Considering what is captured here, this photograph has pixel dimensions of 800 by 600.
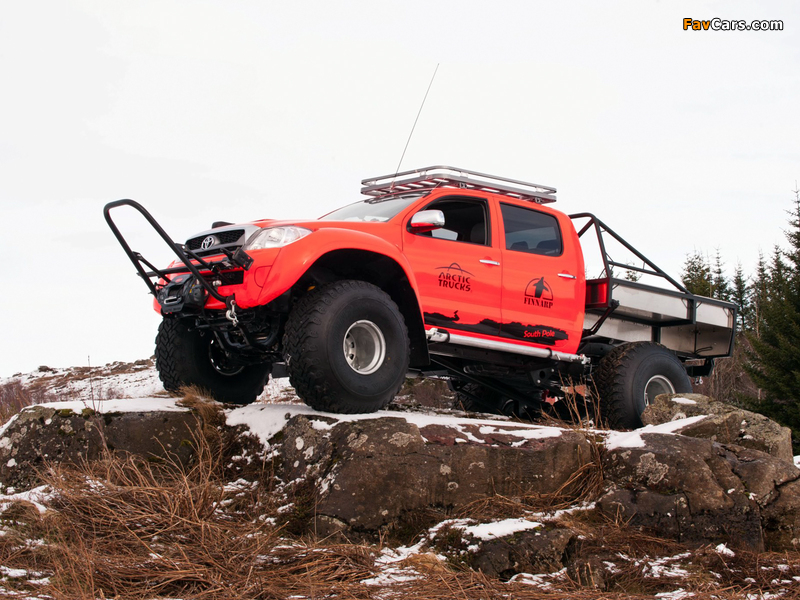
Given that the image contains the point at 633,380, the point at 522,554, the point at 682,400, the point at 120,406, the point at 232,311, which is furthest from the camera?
the point at 633,380

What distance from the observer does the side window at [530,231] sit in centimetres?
740

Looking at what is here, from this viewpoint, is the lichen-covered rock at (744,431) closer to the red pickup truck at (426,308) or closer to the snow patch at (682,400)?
the snow patch at (682,400)

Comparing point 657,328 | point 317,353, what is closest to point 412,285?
point 317,353

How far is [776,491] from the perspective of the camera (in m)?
5.20

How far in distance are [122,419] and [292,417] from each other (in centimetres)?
130

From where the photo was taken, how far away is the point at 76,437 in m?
5.74

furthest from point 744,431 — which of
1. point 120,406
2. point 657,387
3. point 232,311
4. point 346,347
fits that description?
point 120,406

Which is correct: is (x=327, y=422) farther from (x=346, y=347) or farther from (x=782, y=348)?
(x=782, y=348)

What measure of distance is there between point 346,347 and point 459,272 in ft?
4.67

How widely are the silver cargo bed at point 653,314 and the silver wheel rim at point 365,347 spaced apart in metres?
3.11

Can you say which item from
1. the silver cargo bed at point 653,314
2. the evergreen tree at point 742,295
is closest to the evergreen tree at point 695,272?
the evergreen tree at point 742,295

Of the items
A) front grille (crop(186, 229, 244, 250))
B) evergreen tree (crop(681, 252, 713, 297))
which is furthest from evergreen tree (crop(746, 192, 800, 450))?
front grille (crop(186, 229, 244, 250))

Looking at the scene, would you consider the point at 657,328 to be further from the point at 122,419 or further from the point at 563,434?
the point at 122,419

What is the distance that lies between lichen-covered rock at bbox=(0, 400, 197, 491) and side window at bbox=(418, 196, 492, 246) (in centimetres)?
288
